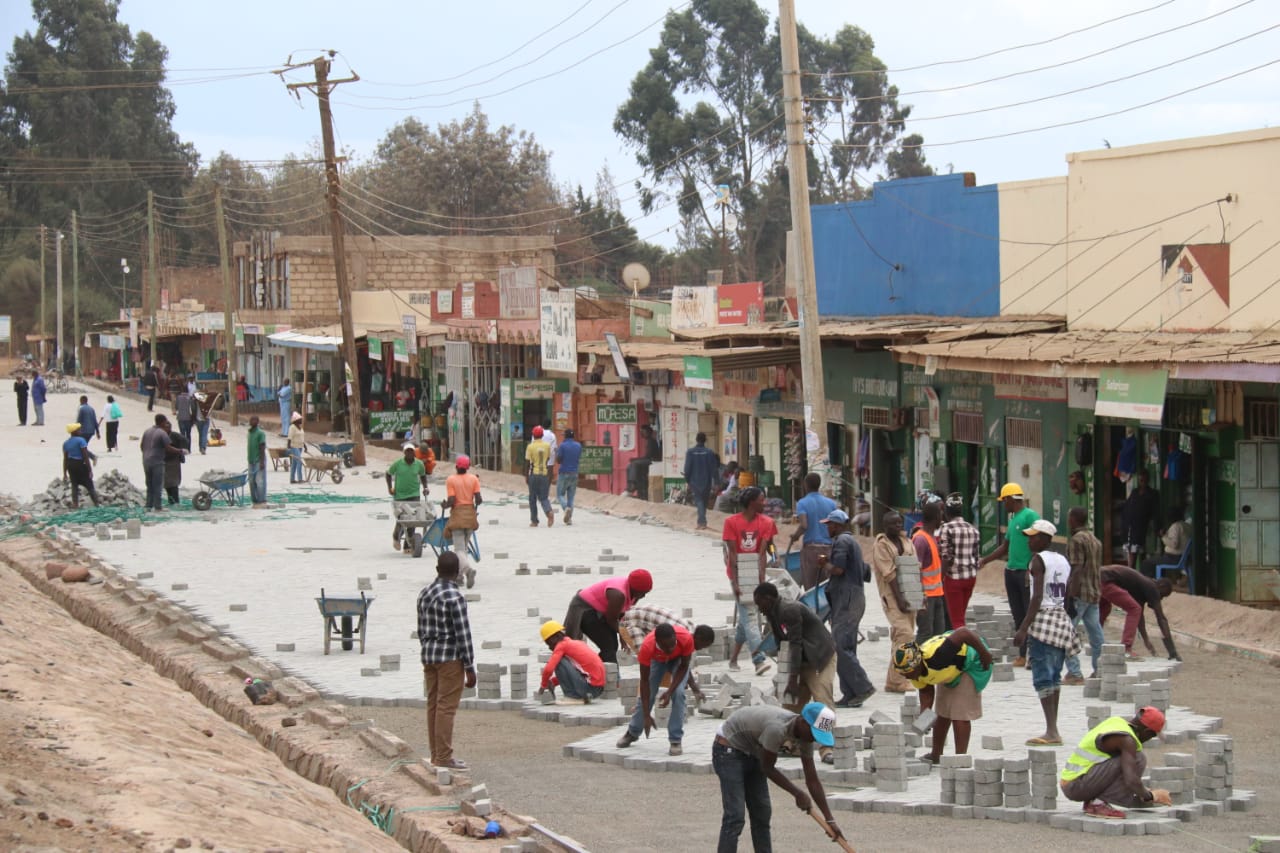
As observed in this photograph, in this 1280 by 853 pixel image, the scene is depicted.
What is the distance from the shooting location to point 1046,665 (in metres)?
12.1

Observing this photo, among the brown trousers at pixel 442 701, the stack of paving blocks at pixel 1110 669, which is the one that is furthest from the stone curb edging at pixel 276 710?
the stack of paving blocks at pixel 1110 669

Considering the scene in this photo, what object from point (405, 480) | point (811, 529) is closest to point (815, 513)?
point (811, 529)

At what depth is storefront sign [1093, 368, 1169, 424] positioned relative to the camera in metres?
17.8

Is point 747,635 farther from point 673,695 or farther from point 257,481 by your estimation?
point 257,481

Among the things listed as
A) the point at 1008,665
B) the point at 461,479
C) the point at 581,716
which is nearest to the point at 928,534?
the point at 1008,665

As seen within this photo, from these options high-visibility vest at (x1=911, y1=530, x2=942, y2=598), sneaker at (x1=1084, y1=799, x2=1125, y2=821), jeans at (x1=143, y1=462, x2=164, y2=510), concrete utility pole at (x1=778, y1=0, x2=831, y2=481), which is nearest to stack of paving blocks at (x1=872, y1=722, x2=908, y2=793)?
sneaker at (x1=1084, y1=799, x2=1125, y2=821)

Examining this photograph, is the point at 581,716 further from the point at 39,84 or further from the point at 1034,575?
the point at 39,84

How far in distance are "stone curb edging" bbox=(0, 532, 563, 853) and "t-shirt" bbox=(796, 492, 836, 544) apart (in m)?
5.18

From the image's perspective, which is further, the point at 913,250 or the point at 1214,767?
the point at 913,250

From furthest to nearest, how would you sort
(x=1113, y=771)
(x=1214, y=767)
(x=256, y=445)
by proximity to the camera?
1. (x=256, y=445)
2. (x=1214, y=767)
3. (x=1113, y=771)

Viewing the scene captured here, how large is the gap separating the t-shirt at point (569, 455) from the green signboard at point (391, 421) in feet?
59.2

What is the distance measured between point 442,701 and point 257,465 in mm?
19563

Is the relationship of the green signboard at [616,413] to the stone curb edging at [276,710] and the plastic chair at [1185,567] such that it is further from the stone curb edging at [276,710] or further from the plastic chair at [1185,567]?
the plastic chair at [1185,567]

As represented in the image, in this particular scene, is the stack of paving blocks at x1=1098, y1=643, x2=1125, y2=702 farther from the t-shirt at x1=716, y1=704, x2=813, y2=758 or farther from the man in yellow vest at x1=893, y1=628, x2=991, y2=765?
the t-shirt at x1=716, y1=704, x2=813, y2=758
